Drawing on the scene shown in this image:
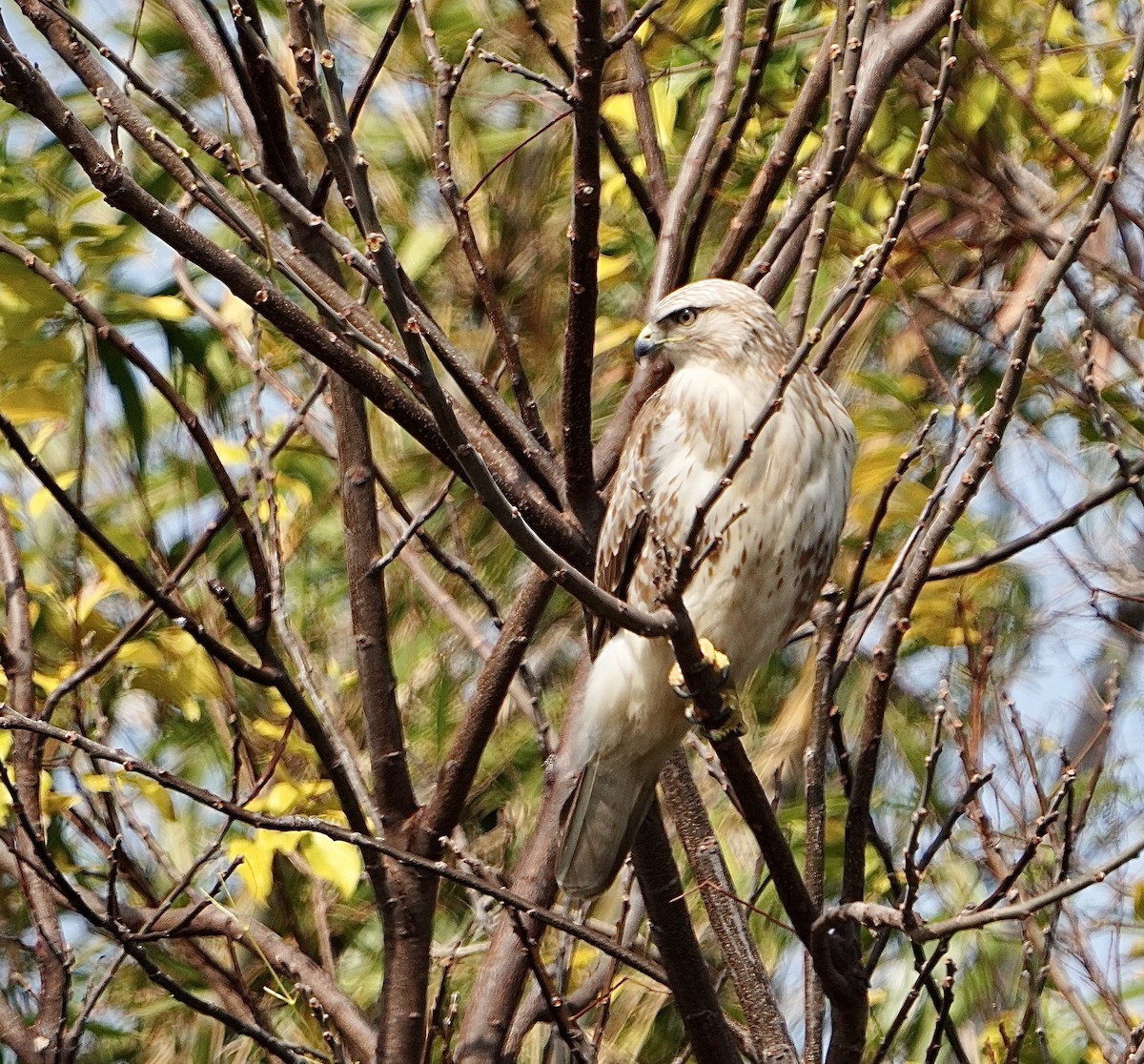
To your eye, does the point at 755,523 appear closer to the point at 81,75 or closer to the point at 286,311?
the point at 286,311

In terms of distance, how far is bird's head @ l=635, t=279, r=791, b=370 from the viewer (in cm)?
333

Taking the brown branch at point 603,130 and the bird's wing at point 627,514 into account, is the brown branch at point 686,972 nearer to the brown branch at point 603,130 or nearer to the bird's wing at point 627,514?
the bird's wing at point 627,514

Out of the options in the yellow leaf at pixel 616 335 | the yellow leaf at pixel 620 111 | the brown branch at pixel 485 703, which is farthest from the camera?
the yellow leaf at pixel 616 335

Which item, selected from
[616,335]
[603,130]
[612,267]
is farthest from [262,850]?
[616,335]

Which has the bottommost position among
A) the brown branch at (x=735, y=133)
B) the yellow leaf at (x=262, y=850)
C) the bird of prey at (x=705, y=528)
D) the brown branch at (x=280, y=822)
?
the brown branch at (x=280, y=822)

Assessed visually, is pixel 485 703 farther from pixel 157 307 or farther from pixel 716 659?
pixel 157 307

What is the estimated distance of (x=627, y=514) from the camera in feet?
10.8

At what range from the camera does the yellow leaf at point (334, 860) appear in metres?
3.13

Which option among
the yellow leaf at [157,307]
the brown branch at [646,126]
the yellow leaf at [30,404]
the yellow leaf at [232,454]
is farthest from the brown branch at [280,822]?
the yellow leaf at [232,454]

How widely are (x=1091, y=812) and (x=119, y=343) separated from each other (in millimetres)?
3370

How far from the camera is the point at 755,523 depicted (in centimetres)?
320

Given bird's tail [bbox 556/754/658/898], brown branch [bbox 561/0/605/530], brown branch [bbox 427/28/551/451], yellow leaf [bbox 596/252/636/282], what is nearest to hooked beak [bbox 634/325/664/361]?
brown branch [bbox 427/28/551/451]

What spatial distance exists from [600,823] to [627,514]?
0.62 m

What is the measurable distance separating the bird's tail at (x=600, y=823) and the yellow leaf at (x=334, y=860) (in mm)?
403
